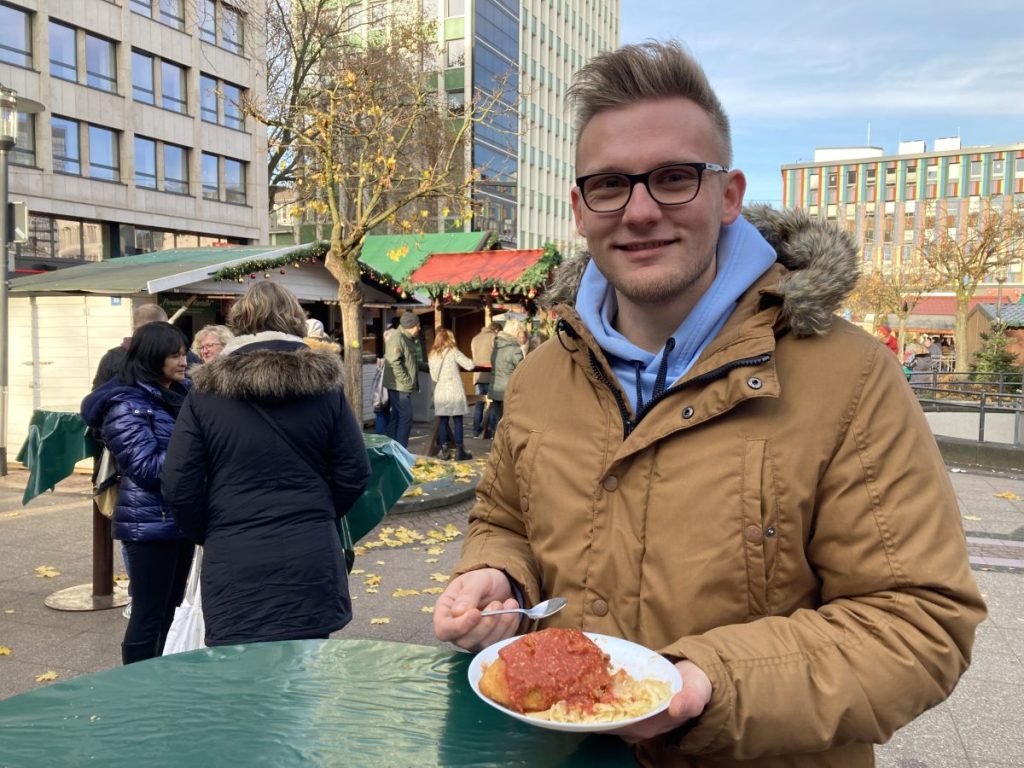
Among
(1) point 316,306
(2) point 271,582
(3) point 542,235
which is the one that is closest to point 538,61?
(3) point 542,235

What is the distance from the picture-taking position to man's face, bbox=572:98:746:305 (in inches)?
61.2

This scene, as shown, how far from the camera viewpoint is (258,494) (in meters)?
3.14

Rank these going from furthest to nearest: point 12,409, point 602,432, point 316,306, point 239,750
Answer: point 316,306, point 12,409, point 602,432, point 239,750

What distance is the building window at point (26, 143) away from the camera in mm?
26656

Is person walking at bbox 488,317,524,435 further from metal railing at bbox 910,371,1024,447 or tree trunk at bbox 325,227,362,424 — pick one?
metal railing at bbox 910,371,1024,447

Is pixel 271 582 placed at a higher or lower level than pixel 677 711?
lower

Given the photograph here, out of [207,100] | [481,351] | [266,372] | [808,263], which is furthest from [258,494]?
[207,100]

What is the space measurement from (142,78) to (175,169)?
3.63m

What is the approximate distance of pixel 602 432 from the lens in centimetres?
164

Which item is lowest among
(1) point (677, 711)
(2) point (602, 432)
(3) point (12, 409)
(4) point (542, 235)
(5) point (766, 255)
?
(3) point (12, 409)

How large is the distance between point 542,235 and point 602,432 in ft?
236

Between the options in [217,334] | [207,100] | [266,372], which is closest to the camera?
[266,372]

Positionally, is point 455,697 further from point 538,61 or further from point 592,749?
point 538,61

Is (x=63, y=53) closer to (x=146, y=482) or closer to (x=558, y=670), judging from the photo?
(x=146, y=482)
